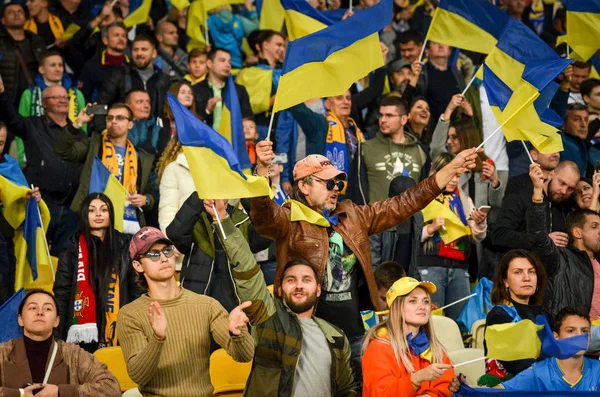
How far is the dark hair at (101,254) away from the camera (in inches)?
375

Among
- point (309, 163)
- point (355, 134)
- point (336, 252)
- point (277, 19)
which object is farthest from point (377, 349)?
point (277, 19)

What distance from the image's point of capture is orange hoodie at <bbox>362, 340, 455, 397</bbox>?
720 cm

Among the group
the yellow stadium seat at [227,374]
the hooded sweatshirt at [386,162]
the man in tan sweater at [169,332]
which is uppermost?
the hooded sweatshirt at [386,162]

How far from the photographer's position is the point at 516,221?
34.9 feet

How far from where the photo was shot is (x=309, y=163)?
814 cm

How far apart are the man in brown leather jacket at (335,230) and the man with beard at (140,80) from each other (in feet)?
16.1

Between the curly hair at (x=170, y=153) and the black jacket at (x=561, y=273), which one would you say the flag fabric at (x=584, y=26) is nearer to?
the black jacket at (x=561, y=273)

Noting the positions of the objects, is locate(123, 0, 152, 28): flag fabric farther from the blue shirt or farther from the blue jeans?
the blue shirt

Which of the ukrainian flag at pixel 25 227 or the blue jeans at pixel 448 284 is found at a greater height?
the ukrainian flag at pixel 25 227

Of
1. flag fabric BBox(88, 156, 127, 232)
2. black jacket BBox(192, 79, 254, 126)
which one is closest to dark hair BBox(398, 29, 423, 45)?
black jacket BBox(192, 79, 254, 126)

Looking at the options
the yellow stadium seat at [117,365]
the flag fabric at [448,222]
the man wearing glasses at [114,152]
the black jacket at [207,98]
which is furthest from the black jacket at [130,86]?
the yellow stadium seat at [117,365]

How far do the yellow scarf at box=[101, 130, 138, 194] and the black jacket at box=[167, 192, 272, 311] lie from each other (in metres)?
1.41

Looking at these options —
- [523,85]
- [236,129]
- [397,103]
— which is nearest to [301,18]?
[236,129]

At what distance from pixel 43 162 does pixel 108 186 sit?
134cm
